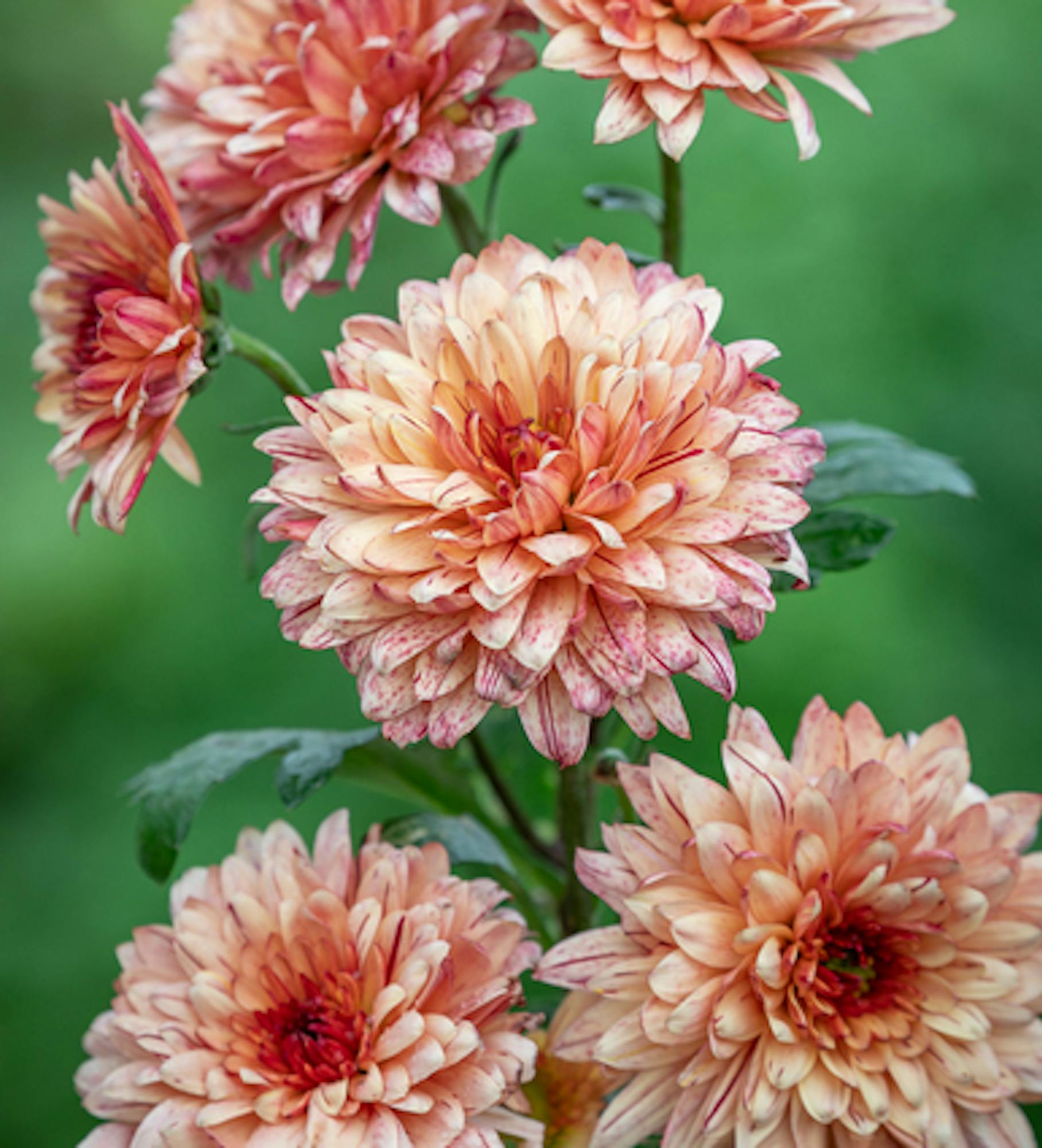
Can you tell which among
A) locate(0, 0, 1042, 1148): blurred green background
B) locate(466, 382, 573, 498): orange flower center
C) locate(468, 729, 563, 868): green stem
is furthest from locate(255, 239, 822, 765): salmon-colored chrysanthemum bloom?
locate(0, 0, 1042, 1148): blurred green background

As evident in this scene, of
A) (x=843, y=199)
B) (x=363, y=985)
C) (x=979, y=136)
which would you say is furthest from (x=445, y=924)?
(x=979, y=136)

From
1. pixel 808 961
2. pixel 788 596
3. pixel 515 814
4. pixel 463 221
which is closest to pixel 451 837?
pixel 515 814

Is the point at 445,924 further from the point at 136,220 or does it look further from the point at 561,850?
the point at 136,220

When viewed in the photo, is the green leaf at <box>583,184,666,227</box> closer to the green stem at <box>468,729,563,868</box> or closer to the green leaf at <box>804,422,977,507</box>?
the green leaf at <box>804,422,977,507</box>

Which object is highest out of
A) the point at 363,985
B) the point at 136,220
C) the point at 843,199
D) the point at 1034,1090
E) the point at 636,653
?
the point at 136,220

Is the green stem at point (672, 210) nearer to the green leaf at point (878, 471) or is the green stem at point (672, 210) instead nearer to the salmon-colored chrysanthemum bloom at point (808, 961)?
the green leaf at point (878, 471)

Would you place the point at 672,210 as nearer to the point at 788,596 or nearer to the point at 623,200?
the point at 623,200

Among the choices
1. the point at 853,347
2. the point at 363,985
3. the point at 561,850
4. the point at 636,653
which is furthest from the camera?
the point at 853,347
